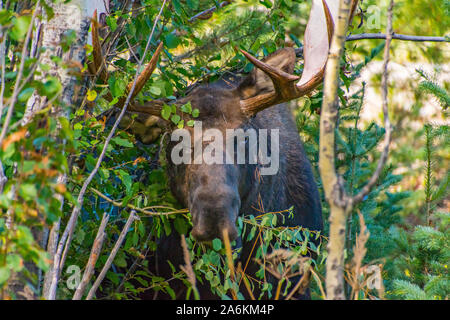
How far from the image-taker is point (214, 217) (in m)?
3.78

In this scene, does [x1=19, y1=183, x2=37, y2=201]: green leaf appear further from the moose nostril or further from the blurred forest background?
the moose nostril

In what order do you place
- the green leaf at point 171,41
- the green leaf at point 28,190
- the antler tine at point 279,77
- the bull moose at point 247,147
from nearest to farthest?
the green leaf at point 28,190
the bull moose at point 247,147
the green leaf at point 171,41
the antler tine at point 279,77

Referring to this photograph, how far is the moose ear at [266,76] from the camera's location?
4.75 m

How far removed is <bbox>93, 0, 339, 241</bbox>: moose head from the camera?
396 cm

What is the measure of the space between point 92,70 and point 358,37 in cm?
245

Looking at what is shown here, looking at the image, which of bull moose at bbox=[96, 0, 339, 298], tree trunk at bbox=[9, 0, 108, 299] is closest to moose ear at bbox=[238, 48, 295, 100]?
bull moose at bbox=[96, 0, 339, 298]

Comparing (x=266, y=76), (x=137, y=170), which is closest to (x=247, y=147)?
(x=266, y=76)

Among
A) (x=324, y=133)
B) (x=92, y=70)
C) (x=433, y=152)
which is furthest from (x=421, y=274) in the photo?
(x=92, y=70)

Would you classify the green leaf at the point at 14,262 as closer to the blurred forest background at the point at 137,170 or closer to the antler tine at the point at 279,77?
the blurred forest background at the point at 137,170

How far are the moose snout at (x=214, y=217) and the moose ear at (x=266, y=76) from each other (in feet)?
3.87

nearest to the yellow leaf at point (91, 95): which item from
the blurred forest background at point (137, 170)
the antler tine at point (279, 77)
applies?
the blurred forest background at point (137, 170)

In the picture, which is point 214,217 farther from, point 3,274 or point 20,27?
point 20,27

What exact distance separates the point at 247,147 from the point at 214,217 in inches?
37.1

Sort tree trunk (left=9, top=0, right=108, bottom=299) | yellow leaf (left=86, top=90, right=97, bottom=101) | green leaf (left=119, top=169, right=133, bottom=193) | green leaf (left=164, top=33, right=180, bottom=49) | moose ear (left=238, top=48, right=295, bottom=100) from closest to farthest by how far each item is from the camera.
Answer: tree trunk (left=9, top=0, right=108, bottom=299) → yellow leaf (left=86, top=90, right=97, bottom=101) → green leaf (left=119, top=169, right=133, bottom=193) → green leaf (left=164, top=33, right=180, bottom=49) → moose ear (left=238, top=48, right=295, bottom=100)
